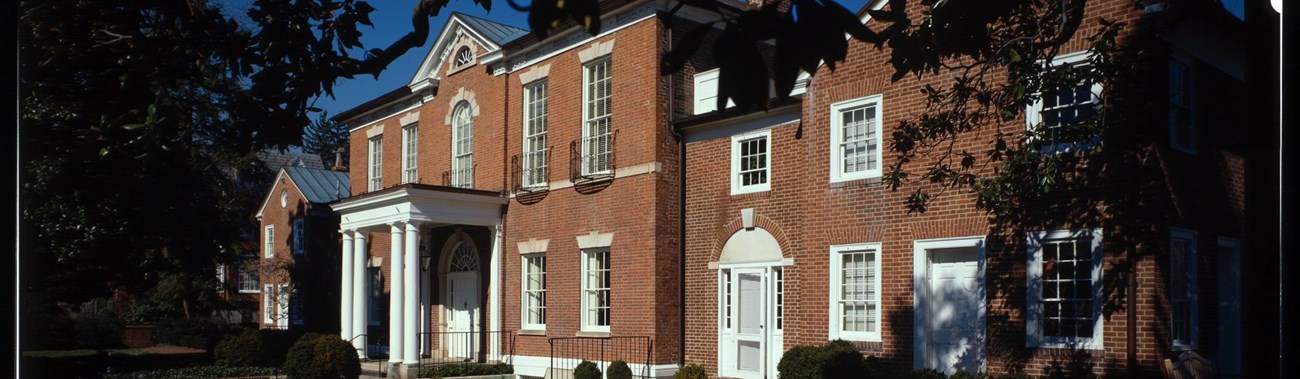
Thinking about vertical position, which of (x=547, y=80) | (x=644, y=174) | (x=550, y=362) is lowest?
(x=550, y=362)

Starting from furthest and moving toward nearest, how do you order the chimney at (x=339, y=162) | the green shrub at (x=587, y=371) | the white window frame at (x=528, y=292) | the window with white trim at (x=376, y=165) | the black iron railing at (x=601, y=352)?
the white window frame at (x=528, y=292), the window with white trim at (x=376, y=165), the chimney at (x=339, y=162), the black iron railing at (x=601, y=352), the green shrub at (x=587, y=371)

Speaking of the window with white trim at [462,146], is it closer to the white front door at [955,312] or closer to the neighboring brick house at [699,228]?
the neighboring brick house at [699,228]

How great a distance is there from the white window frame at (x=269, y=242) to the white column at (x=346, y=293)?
5.79 m

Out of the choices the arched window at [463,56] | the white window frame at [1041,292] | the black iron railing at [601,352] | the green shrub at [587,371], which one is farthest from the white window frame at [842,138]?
the arched window at [463,56]

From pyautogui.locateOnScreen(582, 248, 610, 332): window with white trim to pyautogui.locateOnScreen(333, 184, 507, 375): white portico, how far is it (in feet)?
7.80

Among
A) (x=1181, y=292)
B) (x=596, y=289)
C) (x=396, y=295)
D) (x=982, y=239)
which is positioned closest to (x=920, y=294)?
(x=982, y=239)

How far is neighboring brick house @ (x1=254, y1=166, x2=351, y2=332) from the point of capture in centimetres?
1180

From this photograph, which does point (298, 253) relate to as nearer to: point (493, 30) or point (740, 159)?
point (493, 30)

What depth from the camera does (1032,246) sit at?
1112 centimetres

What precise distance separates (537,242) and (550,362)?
83.0 inches

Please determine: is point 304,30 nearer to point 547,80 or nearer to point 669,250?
point 669,250

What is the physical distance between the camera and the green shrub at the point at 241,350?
40.1 ft

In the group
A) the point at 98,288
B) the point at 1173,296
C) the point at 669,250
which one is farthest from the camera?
the point at 669,250

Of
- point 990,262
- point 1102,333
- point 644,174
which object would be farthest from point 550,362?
point 1102,333
